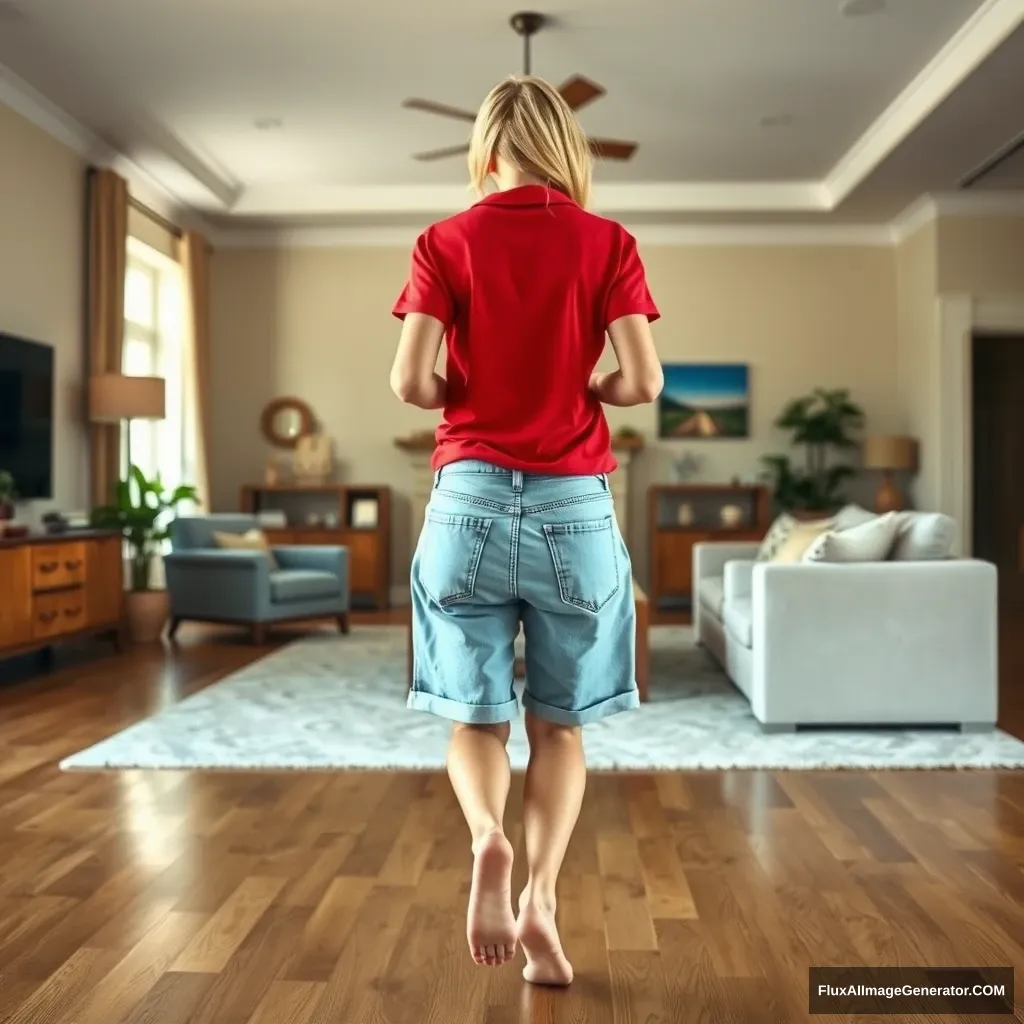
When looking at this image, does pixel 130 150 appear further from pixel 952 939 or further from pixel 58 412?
pixel 952 939

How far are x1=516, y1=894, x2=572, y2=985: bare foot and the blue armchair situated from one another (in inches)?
200

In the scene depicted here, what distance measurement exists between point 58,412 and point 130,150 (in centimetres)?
184

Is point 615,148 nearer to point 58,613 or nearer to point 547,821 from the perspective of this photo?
point 58,613

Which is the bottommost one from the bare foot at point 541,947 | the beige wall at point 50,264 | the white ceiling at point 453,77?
the bare foot at point 541,947

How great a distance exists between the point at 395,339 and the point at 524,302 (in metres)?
7.99

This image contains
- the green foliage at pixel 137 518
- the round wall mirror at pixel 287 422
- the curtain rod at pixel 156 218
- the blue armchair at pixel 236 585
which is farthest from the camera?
the round wall mirror at pixel 287 422

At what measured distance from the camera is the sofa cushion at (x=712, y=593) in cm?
558

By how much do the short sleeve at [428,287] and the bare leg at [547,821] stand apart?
25.8 inches

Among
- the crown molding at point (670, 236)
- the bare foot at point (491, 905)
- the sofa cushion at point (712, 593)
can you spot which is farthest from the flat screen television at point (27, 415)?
the bare foot at point (491, 905)

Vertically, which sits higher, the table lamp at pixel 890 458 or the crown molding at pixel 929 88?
the crown molding at pixel 929 88

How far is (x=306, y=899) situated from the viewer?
2395 millimetres

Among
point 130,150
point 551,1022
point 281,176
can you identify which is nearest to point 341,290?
point 281,176

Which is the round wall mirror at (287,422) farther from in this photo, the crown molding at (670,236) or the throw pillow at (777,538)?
the throw pillow at (777,538)

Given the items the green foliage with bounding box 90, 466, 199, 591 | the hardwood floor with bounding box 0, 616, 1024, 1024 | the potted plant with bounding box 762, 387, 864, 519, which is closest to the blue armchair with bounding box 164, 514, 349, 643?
the green foliage with bounding box 90, 466, 199, 591
